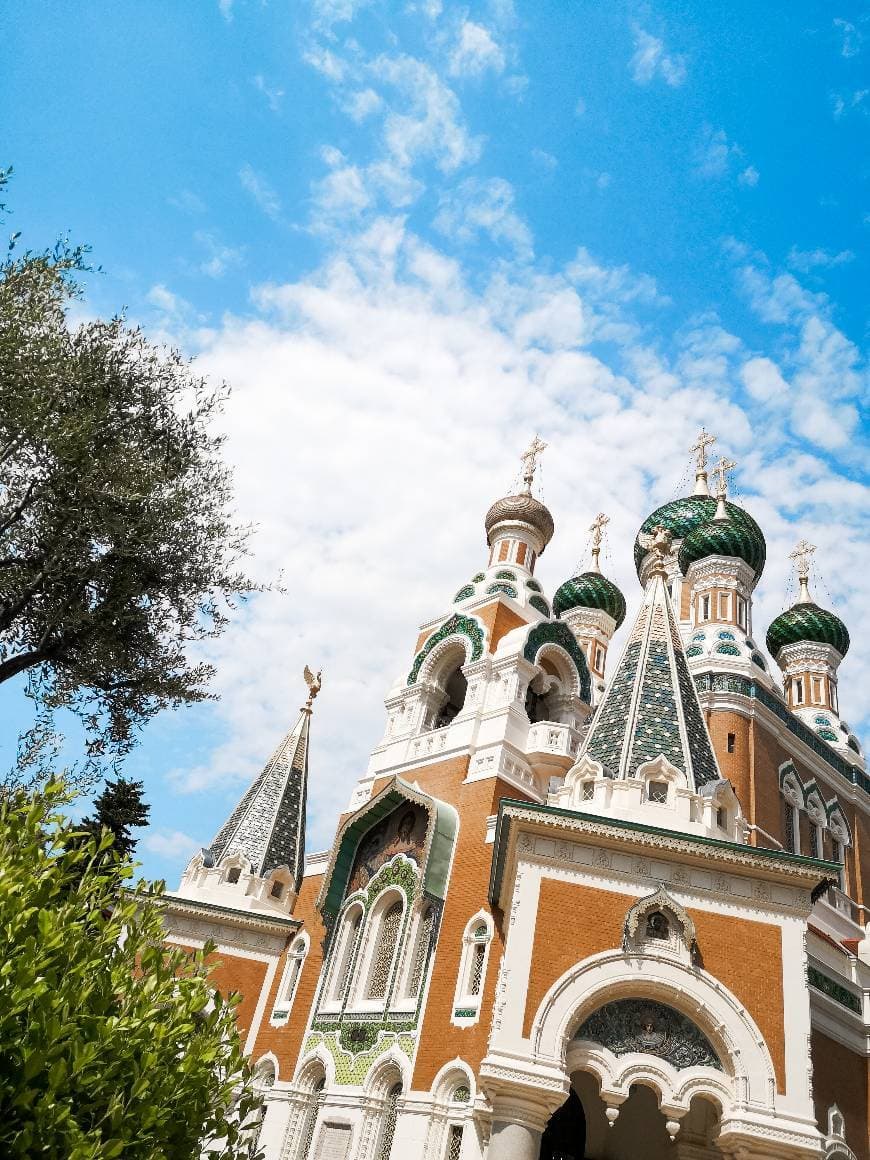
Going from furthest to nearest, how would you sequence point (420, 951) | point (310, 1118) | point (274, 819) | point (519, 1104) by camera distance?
point (274, 819) < point (310, 1118) < point (420, 951) < point (519, 1104)

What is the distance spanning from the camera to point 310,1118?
535 inches

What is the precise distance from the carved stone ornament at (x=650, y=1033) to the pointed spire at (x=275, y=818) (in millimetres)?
10000

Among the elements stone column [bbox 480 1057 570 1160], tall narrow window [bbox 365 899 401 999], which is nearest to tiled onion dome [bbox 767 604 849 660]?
tall narrow window [bbox 365 899 401 999]

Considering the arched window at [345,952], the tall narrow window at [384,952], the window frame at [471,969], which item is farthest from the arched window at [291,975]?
the window frame at [471,969]

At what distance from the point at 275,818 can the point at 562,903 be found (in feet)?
34.3

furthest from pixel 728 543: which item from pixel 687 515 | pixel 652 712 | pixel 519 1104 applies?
pixel 519 1104

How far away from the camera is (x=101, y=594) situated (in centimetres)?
957

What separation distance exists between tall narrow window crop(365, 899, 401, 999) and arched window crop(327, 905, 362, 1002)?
459mm

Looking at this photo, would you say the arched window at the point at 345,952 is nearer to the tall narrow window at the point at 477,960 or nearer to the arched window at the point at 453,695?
the tall narrow window at the point at 477,960

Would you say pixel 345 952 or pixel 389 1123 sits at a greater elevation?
pixel 345 952

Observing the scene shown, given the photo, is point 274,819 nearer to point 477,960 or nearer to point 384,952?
point 384,952

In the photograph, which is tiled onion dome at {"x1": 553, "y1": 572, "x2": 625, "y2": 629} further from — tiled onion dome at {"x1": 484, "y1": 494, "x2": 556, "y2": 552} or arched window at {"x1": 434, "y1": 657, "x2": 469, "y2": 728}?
arched window at {"x1": 434, "y1": 657, "x2": 469, "y2": 728}

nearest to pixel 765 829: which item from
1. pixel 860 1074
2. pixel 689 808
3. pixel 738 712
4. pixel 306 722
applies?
pixel 738 712

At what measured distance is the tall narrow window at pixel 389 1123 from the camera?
1211 cm
